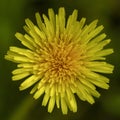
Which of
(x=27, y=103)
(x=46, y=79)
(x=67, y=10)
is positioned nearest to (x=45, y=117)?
(x=27, y=103)

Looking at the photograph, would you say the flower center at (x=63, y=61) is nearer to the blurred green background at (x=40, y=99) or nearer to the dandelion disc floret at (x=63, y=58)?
the dandelion disc floret at (x=63, y=58)

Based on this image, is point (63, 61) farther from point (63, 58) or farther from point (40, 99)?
point (40, 99)

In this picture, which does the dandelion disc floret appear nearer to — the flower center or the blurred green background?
the flower center

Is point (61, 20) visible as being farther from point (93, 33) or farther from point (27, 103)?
point (27, 103)

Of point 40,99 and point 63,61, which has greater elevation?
point 63,61

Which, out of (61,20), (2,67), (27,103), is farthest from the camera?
(2,67)

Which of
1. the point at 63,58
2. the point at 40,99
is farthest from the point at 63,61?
the point at 40,99

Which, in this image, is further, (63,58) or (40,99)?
(40,99)
